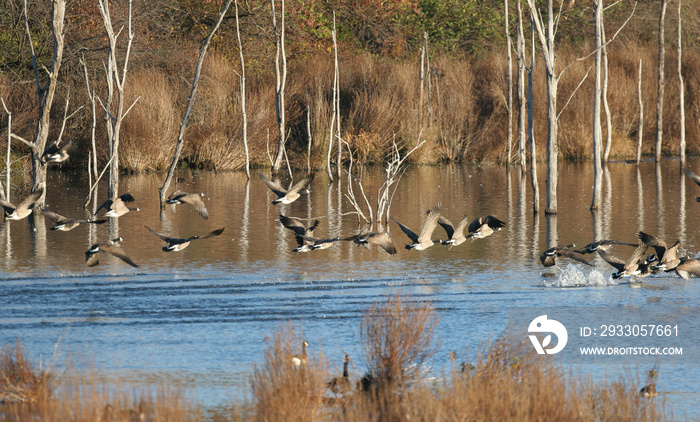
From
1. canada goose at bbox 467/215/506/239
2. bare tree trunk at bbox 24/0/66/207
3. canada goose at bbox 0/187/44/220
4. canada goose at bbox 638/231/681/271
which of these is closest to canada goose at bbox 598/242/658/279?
canada goose at bbox 638/231/681/271

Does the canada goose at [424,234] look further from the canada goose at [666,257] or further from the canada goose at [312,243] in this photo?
the canada goose at [666,257]

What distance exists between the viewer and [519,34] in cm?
2509

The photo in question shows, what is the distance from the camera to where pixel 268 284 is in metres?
11.5

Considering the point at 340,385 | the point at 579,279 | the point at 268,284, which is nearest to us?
the point at 340,385

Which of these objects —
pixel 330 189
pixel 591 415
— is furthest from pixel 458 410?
pixel 330 189

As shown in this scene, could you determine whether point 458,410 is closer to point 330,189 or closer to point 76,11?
point 330,189

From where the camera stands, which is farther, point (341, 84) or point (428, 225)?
point (341, 84)

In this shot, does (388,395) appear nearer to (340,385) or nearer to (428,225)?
(340,385)

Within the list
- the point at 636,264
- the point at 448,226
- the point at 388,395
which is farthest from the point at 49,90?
the point at 388,395

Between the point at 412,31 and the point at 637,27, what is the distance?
11.1 m

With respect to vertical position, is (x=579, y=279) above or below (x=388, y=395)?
below

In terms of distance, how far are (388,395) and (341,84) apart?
87.4 ft

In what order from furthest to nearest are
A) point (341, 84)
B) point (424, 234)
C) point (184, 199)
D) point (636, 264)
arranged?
1. point (341, 84)
2. point (184, 199)
3. point (424, 234)
4. point (636, 264)

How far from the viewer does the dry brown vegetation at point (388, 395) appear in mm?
5824
